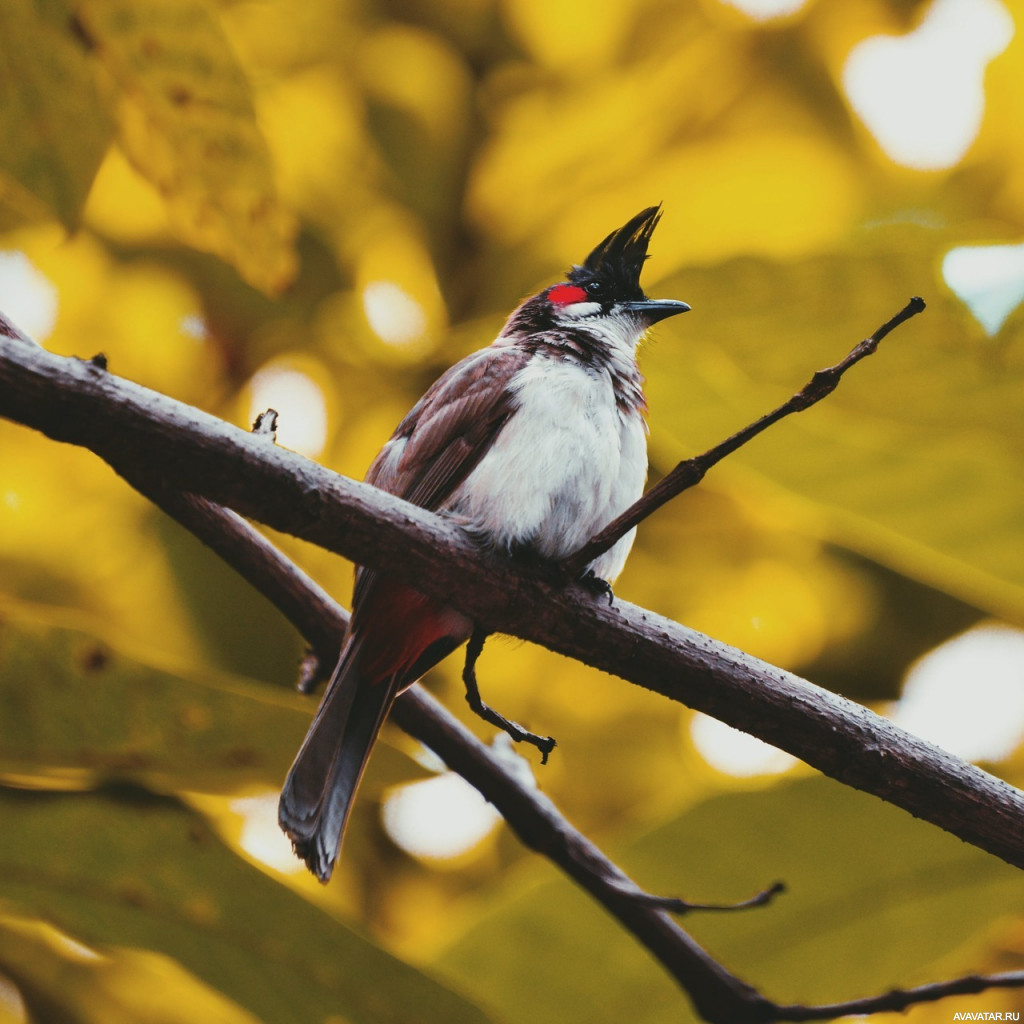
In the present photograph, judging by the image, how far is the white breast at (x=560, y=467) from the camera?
2.23m

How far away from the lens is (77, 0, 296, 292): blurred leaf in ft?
6.21

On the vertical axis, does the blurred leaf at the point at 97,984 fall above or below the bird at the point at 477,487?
below

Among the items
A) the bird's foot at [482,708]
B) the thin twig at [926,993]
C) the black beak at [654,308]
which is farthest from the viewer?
the black beak at [654,308]

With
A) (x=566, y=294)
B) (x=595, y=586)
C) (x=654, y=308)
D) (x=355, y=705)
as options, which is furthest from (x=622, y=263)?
(x=595, y=586)

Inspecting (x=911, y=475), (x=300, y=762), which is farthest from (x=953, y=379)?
(x=300, y=762)

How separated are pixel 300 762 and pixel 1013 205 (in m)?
2.88

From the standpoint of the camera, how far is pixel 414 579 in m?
1.50

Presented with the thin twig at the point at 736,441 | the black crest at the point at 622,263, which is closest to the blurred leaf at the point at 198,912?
the thin twig at the point at 736,441

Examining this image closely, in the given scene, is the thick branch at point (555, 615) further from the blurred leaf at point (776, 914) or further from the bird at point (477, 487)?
the blurred leaf at point (776, 914)

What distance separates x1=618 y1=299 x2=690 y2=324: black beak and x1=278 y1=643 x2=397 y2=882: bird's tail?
3.70ft

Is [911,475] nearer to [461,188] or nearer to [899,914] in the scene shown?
[899,914]

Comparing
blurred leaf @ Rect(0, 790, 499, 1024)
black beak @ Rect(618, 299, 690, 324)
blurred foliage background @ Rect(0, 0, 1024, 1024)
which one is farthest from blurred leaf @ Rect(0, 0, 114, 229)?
black beak @ Rect(618, 299, 690, 324)

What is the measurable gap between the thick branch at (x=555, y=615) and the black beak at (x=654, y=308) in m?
1.34

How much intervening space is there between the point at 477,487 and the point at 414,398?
1.37 meters
